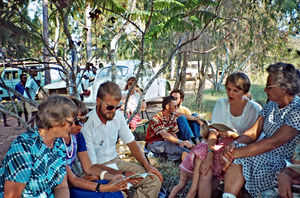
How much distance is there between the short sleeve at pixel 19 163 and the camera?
1.92m

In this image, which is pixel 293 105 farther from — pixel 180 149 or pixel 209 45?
pixel 209 45

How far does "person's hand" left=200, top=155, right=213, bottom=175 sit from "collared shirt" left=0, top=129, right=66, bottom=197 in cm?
154

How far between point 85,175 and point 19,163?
108cm

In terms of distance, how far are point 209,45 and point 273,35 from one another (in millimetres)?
2081

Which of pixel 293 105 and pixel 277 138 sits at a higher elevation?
pixel 293 105

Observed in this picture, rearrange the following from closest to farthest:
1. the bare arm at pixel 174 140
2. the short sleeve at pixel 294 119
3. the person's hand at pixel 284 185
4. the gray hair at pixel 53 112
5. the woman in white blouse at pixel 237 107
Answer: the gray hair at pixel 53 112 < the person's hand at pixel 284 185 < the short sleeve at pixel 294 119 < the woman in white blouse at pixel 237 107 < the bare arm at pixel 174 140

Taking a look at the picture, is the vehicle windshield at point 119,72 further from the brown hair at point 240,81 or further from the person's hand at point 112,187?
the person's hand at point 112,187

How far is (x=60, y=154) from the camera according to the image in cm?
238

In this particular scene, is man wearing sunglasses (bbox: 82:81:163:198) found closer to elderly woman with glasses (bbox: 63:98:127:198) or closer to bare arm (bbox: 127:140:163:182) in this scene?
bare arm (bbox: 127:140:163:182)

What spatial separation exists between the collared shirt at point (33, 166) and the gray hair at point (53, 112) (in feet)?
0.33

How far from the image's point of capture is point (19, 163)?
1938 millimetres

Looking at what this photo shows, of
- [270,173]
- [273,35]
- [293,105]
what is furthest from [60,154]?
[273,35]

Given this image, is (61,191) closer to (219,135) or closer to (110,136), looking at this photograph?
(110,136)

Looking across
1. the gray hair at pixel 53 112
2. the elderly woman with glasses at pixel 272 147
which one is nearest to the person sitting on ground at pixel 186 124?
the elderly woman with glasses at pixel 272 147
